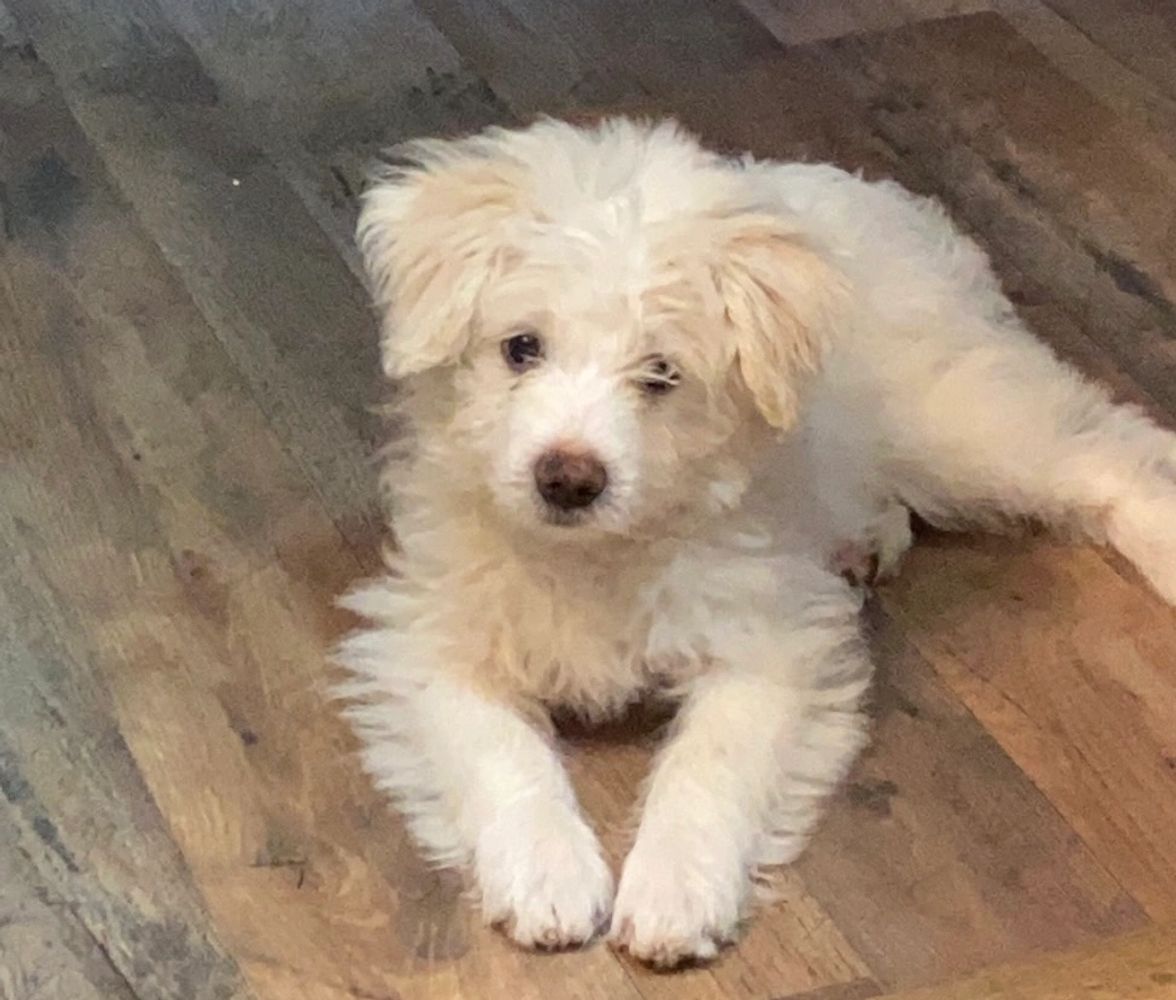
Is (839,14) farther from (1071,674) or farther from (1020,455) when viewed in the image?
(1071,674)

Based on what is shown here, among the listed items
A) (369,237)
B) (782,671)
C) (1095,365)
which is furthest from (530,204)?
(1095,365)

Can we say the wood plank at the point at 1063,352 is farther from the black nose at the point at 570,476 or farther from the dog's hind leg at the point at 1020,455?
the black nose at the point at 570,476

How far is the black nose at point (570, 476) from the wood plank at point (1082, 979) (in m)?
0.52

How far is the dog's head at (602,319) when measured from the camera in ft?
5.32

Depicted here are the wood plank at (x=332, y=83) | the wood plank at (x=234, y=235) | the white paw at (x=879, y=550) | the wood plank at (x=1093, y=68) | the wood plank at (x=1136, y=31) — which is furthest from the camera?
the wood plank at (x=1136, y=31)

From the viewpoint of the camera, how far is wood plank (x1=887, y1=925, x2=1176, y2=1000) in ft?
5.29

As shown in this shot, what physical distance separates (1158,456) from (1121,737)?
0.40 metres

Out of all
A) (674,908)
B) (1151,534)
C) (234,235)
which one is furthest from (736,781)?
(234,235)

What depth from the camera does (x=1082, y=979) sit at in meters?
1.63

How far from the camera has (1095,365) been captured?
2438 mm

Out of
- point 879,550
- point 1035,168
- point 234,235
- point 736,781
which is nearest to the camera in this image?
point 736,781

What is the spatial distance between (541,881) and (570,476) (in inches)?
14.2

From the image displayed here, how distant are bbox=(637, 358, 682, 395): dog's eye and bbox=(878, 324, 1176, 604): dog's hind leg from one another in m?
0.50

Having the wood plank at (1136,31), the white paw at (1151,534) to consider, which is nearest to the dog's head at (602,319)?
the white paw at (1151,534)
